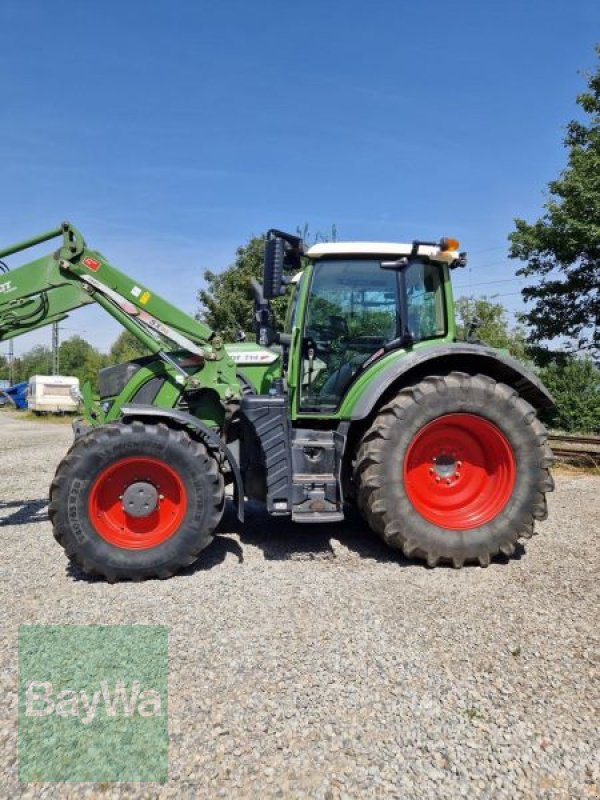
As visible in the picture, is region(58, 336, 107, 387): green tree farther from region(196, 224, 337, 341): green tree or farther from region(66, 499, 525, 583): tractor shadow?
region(66, 499, 525, 583): tractor shadow

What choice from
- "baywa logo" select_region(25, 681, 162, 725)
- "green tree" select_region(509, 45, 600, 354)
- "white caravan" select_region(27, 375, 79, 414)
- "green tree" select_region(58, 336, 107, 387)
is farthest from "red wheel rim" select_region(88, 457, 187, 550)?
"green tree" select_region(58, 336, 107, 387)

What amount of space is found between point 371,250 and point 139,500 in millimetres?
2753

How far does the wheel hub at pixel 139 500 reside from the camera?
4.04 metres

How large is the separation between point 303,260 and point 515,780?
387cm

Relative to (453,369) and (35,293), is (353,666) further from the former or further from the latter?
(35,293)

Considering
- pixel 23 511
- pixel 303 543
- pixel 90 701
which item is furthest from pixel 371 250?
pixel 23 511

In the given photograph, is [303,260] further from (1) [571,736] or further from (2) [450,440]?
(1) [571,736]

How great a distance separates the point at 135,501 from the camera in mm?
4039

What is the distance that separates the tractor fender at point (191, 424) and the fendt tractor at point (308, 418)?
0.04 ft

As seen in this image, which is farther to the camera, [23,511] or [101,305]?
[23,511]

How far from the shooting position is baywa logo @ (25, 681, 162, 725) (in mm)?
2432

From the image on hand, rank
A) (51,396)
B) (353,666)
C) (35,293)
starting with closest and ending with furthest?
(353,666) < (35,293) < (51,396)

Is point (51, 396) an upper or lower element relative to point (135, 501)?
upper

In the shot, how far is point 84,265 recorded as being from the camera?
4.52m
